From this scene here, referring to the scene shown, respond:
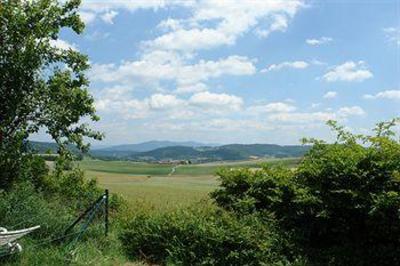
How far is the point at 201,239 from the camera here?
10.7m

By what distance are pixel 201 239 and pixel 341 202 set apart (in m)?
2.84

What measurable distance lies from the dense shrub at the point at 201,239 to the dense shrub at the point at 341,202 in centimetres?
73

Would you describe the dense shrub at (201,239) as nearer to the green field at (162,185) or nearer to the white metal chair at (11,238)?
the green field at (162,185)

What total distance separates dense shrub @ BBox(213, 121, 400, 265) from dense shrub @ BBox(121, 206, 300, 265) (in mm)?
727

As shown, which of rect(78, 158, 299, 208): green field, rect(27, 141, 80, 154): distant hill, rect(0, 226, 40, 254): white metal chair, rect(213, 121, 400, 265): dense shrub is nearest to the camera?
rect(0, 226, 40, 254): white metal chair

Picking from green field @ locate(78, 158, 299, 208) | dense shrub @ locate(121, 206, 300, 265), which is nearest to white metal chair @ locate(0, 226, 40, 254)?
dense shrub @ locate(121, 206, 300, 265)

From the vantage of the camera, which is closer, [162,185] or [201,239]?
[201,239]

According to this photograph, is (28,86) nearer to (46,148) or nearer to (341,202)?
(46,148)

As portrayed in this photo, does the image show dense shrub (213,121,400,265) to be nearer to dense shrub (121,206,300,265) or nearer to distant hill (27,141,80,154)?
dense shrub (121,206,300,265)

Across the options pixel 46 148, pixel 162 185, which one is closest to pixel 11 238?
pixel 46 148

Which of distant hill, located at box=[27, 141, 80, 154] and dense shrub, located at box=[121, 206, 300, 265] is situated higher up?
distant hill, located at box=[27, 141, 80, 154]

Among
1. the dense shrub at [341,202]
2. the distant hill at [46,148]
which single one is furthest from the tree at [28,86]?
the dense shrub at [341,202]

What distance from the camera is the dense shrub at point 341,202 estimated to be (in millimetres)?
10162

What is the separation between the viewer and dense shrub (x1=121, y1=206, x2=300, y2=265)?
34.0 feet
